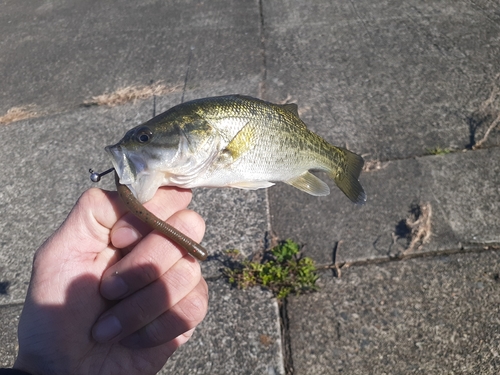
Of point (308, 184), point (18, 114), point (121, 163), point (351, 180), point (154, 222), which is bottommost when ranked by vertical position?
point (18, 114)

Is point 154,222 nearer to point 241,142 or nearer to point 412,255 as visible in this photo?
point 241,142

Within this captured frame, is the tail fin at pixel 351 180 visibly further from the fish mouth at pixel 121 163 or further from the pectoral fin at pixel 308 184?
the fish mouth at pixel 121 163

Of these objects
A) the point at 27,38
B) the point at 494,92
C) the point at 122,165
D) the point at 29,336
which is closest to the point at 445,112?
the point at 494,92

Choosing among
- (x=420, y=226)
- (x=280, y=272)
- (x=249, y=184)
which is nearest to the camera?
(x=249, y=184)

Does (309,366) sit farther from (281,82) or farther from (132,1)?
(132,1)

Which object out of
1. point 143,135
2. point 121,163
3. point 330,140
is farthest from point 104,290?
point 330,140

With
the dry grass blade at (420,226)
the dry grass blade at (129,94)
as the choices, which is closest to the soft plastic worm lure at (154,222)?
the dry grass blade at (420,226)

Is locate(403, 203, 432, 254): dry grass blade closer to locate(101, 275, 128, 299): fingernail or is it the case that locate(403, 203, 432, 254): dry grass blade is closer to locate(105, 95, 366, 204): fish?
locate(105, 95, 366, 204): fish
